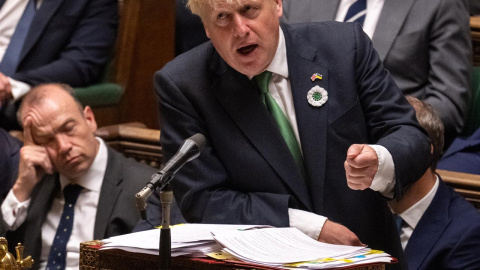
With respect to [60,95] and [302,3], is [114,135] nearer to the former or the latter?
[60,95]

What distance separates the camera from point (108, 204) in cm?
309

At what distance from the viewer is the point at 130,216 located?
3.06m

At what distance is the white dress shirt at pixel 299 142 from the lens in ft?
5.81

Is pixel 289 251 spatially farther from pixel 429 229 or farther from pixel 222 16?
pixel 429 229

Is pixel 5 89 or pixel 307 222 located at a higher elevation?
pixel 5 89

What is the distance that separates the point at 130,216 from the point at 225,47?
1289mm

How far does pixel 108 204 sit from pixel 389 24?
1157 millimetres

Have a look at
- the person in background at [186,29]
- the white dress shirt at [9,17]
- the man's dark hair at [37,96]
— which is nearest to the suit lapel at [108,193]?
the man's dark hair at [37,96]

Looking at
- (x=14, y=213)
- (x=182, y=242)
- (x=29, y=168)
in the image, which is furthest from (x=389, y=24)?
(x=182, y=242)

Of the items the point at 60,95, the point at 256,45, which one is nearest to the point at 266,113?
the point at 256,45

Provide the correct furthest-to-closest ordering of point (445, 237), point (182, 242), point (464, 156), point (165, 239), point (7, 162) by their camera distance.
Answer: point (7, 162)
point (464, 156)
point (445, 237)
point (182, 242)
point (165, 239)

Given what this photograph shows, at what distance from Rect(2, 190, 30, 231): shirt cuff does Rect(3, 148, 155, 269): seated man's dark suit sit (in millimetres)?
18

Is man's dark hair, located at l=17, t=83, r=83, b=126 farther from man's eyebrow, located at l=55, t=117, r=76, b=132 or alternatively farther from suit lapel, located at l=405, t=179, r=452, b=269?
suit lapel, located at l=405, t=179, r=452, b=269

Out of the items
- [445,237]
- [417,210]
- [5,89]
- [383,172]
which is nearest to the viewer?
[383,172]
